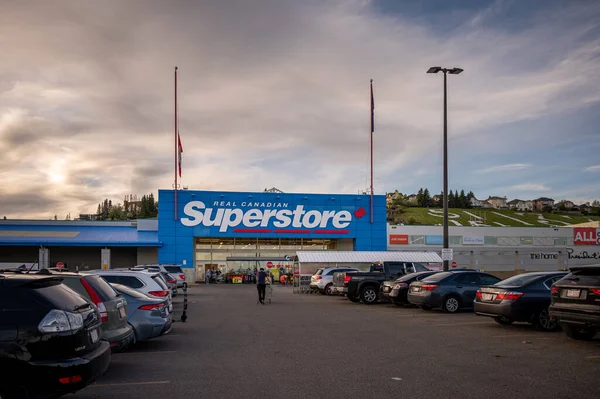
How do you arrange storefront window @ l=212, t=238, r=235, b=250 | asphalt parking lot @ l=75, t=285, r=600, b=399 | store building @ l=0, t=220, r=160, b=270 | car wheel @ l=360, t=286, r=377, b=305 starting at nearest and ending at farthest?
1. asphalt parking lot @ l=75, t=285, r=600, b=399
2. car wheel @ l=360, t=286, r=377, b=305
3. store building @ l=0, t=220, r=160, b=270
4. storefront window @ l=212, t=238, r=235, b=250

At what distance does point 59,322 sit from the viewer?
6051mm

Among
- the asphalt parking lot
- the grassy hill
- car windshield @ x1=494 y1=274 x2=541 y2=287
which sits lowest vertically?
the asphalt parking lot

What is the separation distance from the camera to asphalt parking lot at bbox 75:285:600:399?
7949 millimetres

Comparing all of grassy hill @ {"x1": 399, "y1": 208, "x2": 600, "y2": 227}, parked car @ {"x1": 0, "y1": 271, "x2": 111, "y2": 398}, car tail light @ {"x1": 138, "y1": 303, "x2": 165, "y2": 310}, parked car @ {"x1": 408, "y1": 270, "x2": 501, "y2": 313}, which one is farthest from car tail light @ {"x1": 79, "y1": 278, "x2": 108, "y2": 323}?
grassy hill @ {"x1": 399, "y1": 208, "x2": 600, "y2": 227}

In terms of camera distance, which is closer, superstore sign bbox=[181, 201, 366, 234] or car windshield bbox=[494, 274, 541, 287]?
car windshield bbox=[494, 274, 541, 287]

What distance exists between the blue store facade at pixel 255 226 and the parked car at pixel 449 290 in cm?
3247

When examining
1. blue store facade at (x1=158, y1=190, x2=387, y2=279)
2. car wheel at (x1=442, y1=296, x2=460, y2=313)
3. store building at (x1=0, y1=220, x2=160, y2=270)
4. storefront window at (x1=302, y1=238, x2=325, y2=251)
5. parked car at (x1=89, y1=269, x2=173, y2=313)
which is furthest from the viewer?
storefront window at (x1=302, y1=238, x2=325, y2=251)

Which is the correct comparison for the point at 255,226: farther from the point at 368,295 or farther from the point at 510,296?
the point at 510,296

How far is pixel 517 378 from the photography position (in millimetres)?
8680

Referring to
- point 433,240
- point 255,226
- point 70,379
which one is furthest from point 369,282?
point 433,240

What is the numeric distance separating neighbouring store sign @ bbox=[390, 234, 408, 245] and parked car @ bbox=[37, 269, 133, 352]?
160 ft

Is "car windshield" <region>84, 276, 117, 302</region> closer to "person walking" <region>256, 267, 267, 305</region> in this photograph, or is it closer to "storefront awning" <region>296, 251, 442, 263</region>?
"person walking" <region>256, 267, 267, 305</region>

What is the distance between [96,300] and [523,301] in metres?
10.4

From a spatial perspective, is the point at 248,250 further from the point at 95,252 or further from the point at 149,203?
the point at 149,203
